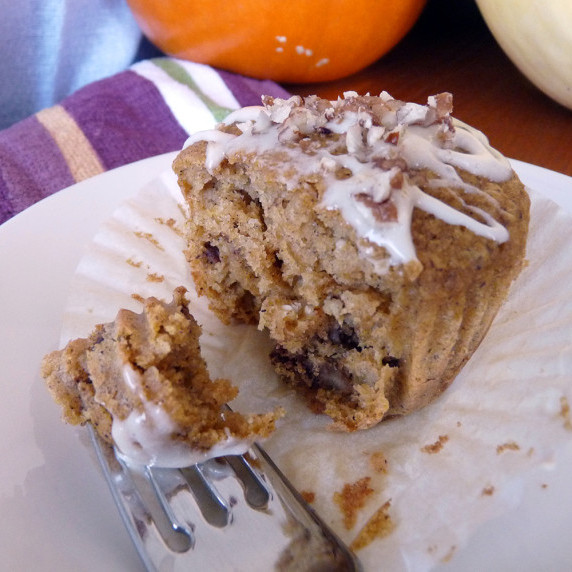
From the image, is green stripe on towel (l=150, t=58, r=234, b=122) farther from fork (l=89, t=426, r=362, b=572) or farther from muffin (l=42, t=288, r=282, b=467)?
fork (l=89, t=426, r=362, b=572)

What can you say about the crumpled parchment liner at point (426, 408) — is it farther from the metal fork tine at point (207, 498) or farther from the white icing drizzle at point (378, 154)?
the white icing drizzle at point (378, 154)

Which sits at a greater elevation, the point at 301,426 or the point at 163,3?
the point at 163,3

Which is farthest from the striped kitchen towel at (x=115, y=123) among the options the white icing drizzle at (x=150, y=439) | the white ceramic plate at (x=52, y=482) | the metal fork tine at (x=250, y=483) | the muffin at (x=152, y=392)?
the metal fork tine at (x=250, y=483)

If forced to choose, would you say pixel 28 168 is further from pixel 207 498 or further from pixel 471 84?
pixel 471 84

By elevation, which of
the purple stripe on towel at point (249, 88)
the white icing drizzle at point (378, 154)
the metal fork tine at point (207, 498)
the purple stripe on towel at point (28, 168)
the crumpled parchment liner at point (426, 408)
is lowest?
the crumpled parchment liner at point (426, 408)

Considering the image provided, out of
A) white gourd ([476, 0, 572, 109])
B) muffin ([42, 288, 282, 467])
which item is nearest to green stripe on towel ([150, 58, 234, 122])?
white gourd ([476, 0, 572, 109])

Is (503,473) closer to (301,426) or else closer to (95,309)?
(301,426)

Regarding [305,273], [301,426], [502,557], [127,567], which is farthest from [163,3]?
[502,557]
